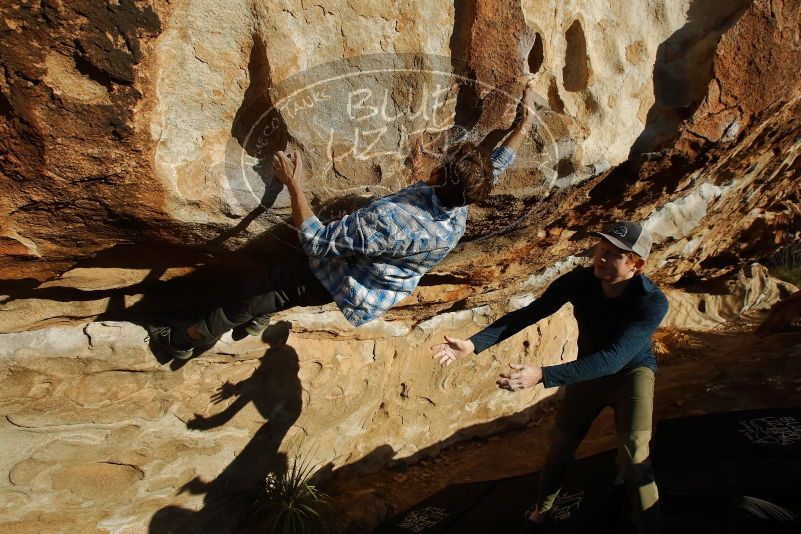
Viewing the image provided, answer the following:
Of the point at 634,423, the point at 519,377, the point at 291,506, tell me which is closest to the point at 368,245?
the point at 519,377

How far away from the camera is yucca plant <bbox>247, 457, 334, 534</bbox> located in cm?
337

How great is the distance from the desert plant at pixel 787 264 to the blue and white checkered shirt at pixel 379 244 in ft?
24.0

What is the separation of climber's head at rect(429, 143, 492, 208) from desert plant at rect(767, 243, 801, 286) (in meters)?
7.33

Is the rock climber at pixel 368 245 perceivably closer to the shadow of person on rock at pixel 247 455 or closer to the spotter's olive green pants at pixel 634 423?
the shadow of person on rock at pixel 247 455

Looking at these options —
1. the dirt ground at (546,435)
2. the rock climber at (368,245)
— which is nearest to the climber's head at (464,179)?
the rock climber at (368,245)

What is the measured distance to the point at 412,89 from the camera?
7.68 ft

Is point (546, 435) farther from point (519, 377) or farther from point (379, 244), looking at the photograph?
point (379, 244)

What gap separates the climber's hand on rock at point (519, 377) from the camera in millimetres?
2010

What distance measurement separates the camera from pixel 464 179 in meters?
2.03

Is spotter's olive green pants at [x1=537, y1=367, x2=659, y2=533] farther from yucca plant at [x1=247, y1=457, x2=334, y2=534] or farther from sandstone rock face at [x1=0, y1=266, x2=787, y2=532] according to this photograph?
yucca plant at [x1=247, y1=457, x2=334, y2=534]

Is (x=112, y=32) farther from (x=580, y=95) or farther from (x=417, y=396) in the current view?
(x=417, y=396)

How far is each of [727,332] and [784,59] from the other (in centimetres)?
467

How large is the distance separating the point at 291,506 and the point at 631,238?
2.50m

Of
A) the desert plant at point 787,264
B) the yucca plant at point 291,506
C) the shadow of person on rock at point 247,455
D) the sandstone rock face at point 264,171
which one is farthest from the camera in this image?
the desert plant at point 787,264
